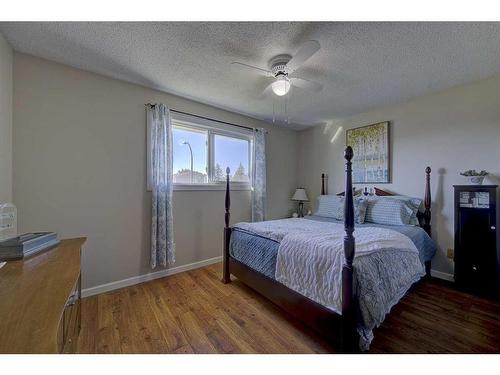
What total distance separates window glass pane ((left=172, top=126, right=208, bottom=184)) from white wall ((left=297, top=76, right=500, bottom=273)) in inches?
103

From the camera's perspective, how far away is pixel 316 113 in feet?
11.3

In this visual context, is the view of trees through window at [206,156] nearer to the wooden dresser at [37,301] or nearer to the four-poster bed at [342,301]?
the four-poster bed at [342,301]

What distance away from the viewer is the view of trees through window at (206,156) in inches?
117

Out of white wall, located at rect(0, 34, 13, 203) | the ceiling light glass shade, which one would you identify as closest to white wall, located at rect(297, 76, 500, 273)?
the ceiling light glass shade

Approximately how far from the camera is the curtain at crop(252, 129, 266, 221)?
3611 mm

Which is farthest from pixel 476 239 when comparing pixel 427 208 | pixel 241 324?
pixel 241 324

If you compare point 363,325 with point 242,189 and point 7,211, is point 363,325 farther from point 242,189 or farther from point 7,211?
point 7,211

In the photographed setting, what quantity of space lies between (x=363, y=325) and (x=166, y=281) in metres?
2.18

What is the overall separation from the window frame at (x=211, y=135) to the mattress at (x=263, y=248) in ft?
3.11

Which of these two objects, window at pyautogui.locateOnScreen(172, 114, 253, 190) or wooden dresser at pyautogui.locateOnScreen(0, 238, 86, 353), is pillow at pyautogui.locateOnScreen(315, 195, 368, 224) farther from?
wooden dresser at pyautogui.locateOnScreen(0, 238, 86, 353)

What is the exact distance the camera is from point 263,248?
208cm

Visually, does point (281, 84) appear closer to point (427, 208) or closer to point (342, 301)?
point (342, 301)
